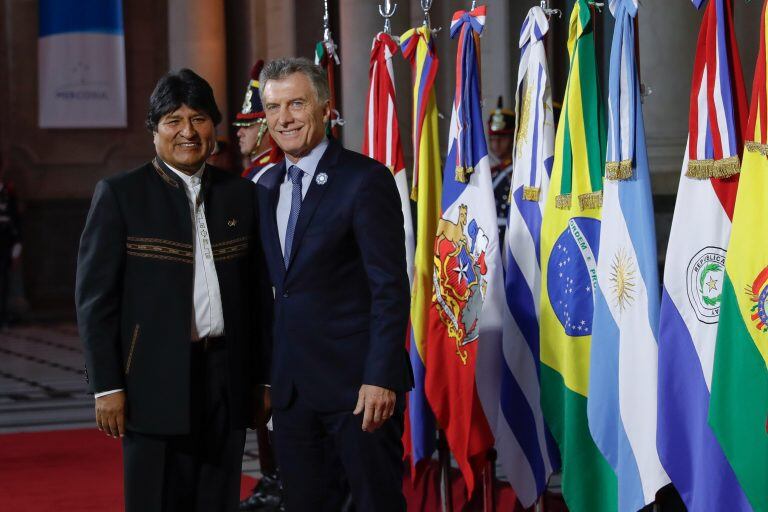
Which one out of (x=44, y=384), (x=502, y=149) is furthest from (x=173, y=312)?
(x=44, y=384)

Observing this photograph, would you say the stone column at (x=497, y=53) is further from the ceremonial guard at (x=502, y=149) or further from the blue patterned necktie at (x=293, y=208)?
the blue patterned necktie at (x=293, y=208)

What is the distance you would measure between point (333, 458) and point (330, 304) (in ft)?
1.40

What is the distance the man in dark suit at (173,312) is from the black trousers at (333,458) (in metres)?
0.14

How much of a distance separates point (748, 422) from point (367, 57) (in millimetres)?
7133

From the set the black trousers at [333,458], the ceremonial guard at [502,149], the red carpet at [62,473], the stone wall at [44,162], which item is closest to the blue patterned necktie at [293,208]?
the black trousers at [333,458]

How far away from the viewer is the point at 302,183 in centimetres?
336

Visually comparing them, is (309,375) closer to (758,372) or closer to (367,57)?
(758,372)

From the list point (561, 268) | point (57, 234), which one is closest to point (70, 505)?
point (561, 268)

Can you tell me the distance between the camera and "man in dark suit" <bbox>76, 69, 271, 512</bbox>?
10.5 ft

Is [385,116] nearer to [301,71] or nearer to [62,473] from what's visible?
[301,71]

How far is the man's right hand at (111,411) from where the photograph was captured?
3191mm

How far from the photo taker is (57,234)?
15062 mm

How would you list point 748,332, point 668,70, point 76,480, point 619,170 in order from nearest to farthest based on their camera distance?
1. point 748,332
2. point 619,170
3. point 76,480
4. point 668,70

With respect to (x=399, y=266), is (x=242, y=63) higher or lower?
higher
